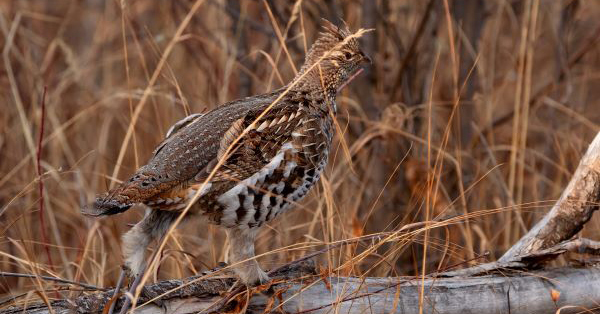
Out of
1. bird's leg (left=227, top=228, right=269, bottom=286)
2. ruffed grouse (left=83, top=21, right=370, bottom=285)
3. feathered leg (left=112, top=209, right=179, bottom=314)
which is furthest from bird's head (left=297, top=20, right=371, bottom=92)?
feathered leg (left=112, top=209, right=179, bottom=314)

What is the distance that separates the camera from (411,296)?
294 cm

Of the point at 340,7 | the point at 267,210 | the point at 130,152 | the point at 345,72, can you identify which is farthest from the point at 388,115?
the point at 130,152

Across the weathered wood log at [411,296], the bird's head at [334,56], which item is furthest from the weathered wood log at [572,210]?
the bird's head at [334,56]

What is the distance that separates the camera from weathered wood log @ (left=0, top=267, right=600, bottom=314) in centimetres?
290

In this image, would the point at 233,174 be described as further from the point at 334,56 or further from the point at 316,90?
the point at 334,56

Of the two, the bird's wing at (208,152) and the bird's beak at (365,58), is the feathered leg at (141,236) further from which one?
the bird's beak at (365,58)

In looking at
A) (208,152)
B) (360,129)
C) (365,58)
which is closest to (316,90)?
(365,58)

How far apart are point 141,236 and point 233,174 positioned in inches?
15.8

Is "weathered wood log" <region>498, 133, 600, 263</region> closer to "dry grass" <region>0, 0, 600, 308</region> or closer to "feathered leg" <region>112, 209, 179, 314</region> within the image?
"dry grass" <region>0, 0, 600, 308</region>

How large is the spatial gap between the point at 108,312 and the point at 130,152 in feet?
11.6

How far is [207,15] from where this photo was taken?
6.81 metres

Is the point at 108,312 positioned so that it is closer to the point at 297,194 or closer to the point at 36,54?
the point at 297,194

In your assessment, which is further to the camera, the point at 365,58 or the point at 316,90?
the point at 365,58

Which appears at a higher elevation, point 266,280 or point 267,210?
point 267,210
